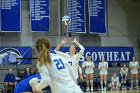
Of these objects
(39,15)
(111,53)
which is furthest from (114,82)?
(39,15)

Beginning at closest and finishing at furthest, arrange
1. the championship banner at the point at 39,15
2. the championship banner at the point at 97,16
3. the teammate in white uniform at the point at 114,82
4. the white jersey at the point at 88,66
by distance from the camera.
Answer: the white jersey at the point at 88,66 < the teammate in white uniform at the point at 114,82 < the championship banner at the point at 39,15 < the championship banner at the point at 97,16

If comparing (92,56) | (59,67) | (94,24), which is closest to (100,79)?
(92,56)

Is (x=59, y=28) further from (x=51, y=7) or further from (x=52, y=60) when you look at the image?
(x=52, y=60)

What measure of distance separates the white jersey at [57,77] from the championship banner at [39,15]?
58.6 ft

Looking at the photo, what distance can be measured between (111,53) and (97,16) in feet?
9.13

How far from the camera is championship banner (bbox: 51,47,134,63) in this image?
2289cm

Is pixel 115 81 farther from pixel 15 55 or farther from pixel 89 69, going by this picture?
pixel 15 55

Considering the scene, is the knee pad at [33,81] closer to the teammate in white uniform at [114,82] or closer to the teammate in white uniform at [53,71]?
the teammate in white uniform at [53,71]

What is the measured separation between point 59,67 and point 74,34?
19.5m

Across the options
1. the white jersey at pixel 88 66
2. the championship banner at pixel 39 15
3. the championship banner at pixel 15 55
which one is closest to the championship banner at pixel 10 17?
the championship banner at pixel 39 15

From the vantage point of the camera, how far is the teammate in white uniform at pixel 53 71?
3.79m

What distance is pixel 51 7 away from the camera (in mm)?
23156

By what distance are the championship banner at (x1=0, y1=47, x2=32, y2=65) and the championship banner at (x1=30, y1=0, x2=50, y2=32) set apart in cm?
146

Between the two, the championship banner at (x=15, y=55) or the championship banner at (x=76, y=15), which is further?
the championship banner at (x=76, y=15)
